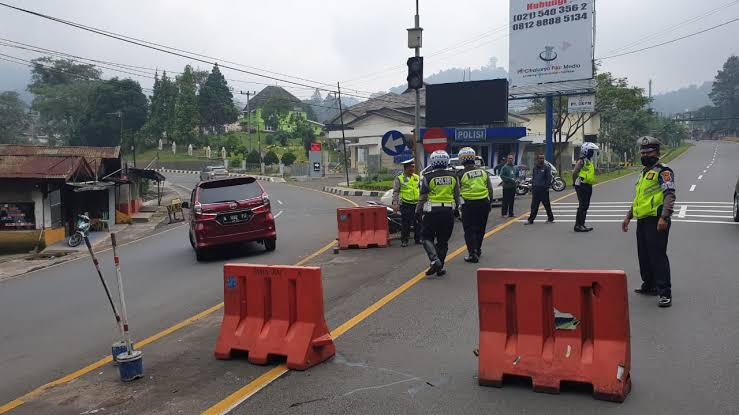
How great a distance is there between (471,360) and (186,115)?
85.4 metres

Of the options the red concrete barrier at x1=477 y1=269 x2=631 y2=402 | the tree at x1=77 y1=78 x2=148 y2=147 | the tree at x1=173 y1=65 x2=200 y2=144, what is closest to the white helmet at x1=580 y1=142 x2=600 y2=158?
the red concrete barrier at x1=477 y1=269 x2=631 y2=402

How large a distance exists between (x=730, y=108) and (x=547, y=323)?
147725 millimetres

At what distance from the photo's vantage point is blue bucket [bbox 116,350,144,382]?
5.64 meters

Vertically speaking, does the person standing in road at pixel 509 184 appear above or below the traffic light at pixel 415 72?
below

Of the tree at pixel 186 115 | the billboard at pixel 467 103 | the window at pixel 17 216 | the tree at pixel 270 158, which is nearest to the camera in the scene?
the window at pixel 17 216

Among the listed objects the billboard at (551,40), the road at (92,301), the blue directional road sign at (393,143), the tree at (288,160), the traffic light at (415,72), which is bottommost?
the road at (92,301)

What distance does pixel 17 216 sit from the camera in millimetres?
21172

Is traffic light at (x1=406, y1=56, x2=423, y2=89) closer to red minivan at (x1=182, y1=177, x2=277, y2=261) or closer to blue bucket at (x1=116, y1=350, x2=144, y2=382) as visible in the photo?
red minivan at (x1=182, y1=177, x2=277, y2=261)

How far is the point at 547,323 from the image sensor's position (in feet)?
16.5

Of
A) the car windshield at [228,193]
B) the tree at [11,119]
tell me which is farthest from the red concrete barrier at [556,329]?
the tree at [11,119]

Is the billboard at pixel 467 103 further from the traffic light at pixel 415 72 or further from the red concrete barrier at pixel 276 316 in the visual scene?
the red concrete barrier at pixel 276 316

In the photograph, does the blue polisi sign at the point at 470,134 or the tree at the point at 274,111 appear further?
the tree at the point at 274,111

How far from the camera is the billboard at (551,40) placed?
30.4 meters

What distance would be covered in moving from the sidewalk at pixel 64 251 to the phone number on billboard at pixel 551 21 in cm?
1886
